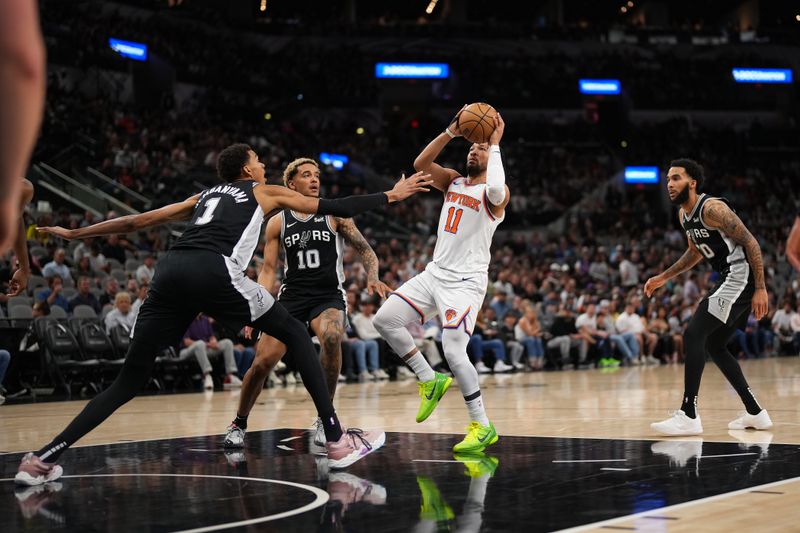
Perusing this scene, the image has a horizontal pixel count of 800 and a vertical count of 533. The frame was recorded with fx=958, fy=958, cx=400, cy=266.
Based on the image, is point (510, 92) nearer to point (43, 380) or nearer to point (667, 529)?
point (43, 380)

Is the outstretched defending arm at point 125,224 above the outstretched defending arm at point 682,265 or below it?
above

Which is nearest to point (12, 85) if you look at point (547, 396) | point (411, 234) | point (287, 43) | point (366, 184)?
point (547, 396)

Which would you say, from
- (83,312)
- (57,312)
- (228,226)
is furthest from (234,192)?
(83,312)

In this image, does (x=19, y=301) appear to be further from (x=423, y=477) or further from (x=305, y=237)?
(x=423, y=477)

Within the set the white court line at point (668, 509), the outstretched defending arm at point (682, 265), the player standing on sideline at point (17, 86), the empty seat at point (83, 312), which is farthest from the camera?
the empty seat at point (83, 312)

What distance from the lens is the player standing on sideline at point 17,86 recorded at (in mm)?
1390

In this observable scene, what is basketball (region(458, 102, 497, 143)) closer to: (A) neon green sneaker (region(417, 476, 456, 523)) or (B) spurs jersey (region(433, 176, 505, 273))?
(B) spurs jersey (region(433, 176, 505, 273))

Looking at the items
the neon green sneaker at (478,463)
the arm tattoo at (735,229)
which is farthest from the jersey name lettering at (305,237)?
the arm tattoo at (735,229)

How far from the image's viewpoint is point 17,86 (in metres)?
1.42

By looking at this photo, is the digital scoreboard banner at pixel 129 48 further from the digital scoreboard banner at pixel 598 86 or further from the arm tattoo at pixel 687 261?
the arm tattoo at pixel 687 261

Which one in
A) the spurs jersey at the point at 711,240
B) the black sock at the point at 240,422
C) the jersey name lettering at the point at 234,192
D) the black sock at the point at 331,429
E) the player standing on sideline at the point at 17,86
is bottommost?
the black sock at the point at 240,422

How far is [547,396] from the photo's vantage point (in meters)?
11.6

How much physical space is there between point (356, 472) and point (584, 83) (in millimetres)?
35317

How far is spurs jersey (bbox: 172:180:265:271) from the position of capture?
18.2ft
